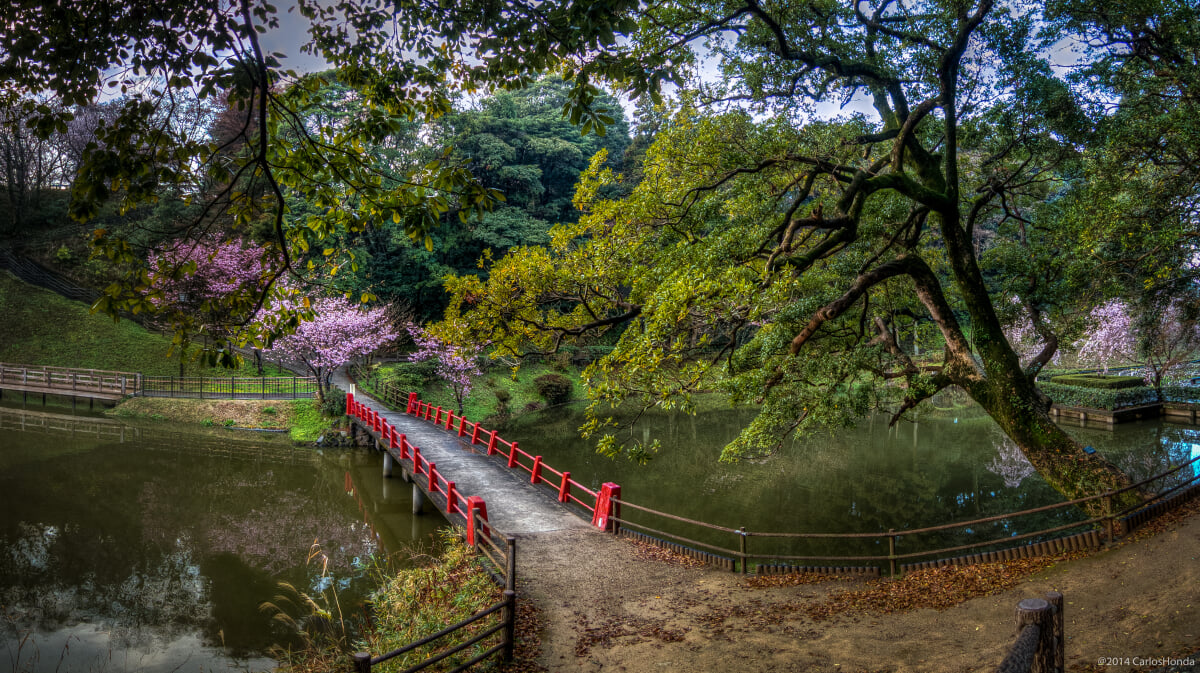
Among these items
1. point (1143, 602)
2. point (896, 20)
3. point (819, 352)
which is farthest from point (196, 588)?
point (896, 20)

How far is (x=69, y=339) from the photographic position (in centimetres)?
3288

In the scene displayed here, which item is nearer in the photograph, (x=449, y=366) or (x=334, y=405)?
(x=334, y=405)

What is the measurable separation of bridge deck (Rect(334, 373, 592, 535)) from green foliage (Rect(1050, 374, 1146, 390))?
92.2ft

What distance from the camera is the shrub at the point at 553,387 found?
104 feet

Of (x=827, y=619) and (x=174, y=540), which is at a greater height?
(x=827, y=619)

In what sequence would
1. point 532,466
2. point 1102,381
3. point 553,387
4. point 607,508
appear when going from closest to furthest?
point 607,508 → point 532,466 → point 1102,381 → point 553,387

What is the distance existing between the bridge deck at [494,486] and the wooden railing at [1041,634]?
9023 millimetres

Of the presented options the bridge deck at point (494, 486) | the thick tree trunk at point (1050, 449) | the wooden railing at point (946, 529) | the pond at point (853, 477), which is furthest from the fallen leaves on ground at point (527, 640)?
the thick tree trunk at point (1050, 449)

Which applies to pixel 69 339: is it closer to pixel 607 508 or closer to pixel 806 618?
pixel 607 508

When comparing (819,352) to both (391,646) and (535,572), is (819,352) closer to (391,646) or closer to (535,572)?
(535,572)

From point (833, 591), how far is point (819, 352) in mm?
4598

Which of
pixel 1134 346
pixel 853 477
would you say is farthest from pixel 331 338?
pixel 1134 346

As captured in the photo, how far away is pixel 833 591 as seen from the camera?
344 inches

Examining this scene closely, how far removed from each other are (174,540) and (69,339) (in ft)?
92.2
